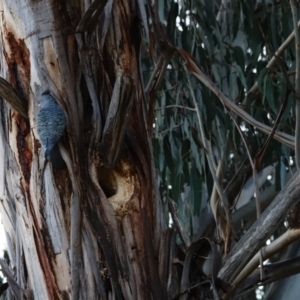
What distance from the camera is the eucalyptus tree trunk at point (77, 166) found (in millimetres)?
950

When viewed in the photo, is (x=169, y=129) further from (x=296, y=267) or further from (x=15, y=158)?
(x=15, y=158)

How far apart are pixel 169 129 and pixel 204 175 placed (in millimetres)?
203

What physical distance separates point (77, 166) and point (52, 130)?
64 mm

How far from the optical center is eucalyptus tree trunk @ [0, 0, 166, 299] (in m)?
0.95

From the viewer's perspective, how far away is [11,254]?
1.04 m

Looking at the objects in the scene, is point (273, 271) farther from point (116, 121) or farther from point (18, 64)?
point (18, 64)

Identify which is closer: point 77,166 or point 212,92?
point 77,166

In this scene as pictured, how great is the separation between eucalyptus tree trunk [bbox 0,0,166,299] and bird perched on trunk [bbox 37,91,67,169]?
0.01 metres

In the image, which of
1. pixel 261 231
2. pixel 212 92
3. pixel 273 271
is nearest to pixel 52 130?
pixel 261 231

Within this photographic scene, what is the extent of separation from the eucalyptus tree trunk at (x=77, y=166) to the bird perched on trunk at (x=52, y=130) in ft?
0.04

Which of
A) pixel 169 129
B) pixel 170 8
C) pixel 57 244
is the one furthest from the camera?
pixel 169 129

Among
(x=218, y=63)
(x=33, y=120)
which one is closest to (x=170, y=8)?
(x=218, y=63)

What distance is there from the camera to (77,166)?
0.96 metres

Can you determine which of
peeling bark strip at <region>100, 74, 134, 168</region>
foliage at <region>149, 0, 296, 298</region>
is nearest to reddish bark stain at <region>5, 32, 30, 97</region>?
peeling bark strip at <region>100, 74, 134, 168</region>
